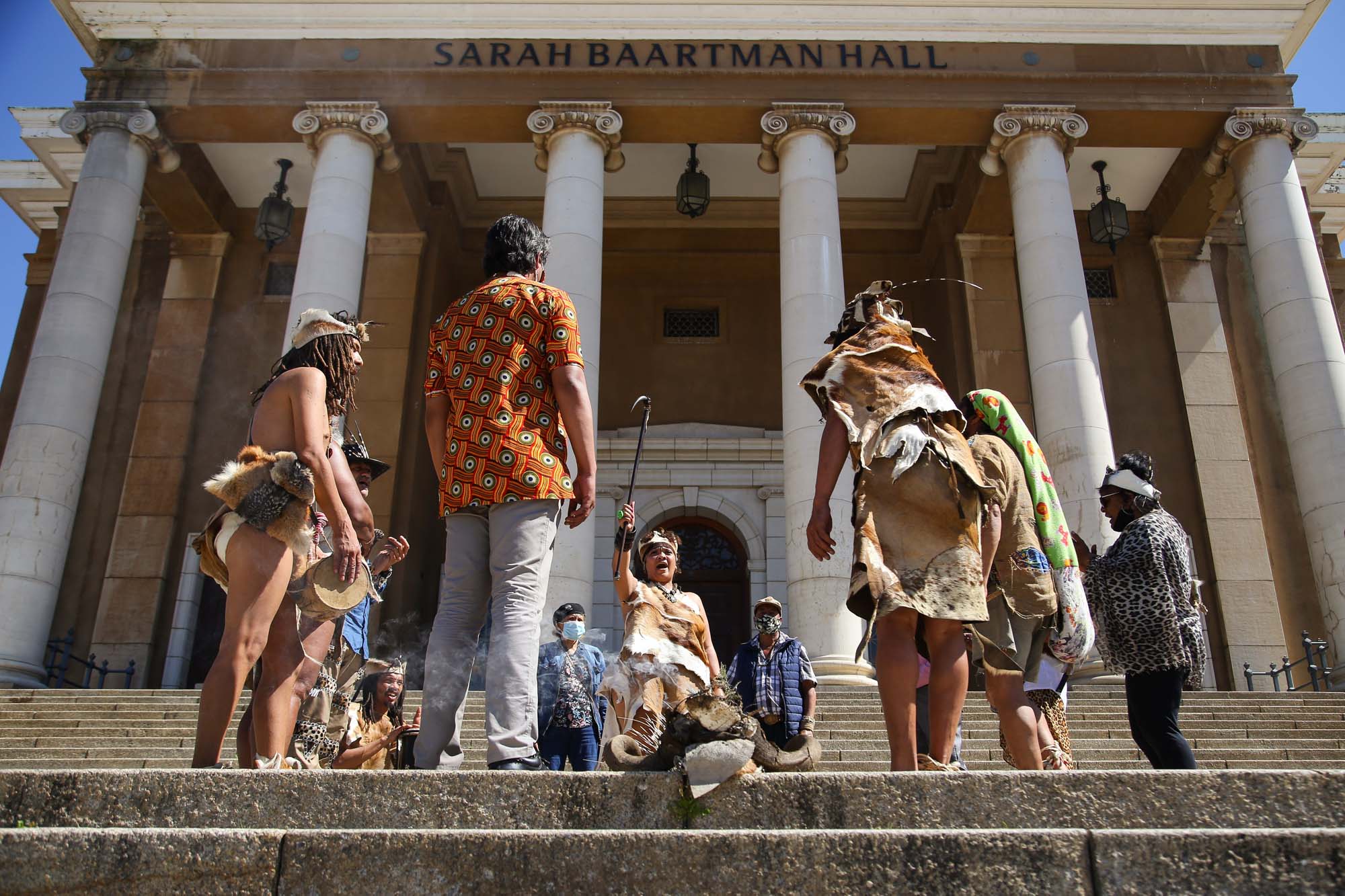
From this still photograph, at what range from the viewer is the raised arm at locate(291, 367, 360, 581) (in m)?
3.97

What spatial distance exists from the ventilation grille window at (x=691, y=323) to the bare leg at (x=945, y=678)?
14.6m

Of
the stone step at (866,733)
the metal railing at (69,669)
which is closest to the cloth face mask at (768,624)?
the stone step at (866,733)

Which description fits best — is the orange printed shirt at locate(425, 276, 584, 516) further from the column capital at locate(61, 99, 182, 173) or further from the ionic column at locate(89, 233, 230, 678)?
the ionic column at locate(89, 233, 230, 678)

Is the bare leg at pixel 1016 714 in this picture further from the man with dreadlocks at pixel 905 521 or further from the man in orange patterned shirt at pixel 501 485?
the man in orange patterned shirt at pixel 501 485

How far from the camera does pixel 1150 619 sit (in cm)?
442

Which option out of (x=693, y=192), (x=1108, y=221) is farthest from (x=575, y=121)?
(x=1108, y=221)

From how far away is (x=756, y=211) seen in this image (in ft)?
60.4

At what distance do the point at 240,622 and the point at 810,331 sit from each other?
9.64 m

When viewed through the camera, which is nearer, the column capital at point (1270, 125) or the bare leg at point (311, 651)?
the bare leg at point (311, 651)

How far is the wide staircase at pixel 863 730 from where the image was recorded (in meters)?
7.80

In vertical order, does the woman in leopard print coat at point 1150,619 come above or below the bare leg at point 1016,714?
above

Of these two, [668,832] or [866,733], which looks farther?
[866,733]

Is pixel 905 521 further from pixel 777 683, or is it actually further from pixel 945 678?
pixel 777 683

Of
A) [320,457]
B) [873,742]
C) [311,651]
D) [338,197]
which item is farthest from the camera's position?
[338,197]
